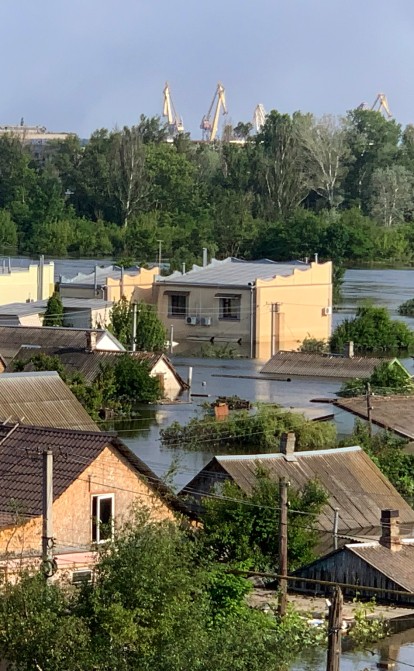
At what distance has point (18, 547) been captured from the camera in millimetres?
11000

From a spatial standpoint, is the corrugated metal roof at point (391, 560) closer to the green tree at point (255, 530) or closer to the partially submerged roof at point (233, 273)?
the green tree at point (255, 530)

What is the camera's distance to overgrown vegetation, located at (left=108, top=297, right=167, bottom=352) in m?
30.6

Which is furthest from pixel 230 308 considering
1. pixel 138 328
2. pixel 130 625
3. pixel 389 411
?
pixel 130 625

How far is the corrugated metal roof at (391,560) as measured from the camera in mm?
12828

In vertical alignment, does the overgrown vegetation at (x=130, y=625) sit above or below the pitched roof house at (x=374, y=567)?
above

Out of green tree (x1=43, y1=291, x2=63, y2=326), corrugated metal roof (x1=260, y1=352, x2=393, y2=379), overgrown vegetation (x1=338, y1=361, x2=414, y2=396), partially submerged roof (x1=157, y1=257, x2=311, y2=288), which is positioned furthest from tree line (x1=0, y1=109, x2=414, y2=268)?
overgrown vegetation (x1=338, y1=361, x2=414, y2=396)

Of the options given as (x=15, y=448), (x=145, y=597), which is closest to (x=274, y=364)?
(x=15, y=448)

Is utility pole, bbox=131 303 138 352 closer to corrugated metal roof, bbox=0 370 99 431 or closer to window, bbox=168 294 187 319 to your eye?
window, bbox=168 294 187 319

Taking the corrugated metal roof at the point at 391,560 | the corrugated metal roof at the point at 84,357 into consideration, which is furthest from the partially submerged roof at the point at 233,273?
the corrugated metal roof at the point at 391,560

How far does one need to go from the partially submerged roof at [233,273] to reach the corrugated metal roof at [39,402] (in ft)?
54.0

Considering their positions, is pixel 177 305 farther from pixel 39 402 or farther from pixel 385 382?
pixel 39 402

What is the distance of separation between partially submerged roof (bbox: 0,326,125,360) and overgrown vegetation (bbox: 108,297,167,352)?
2.60 meters

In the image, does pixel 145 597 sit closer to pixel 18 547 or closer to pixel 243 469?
pixel 18 547

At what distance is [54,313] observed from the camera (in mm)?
31078
